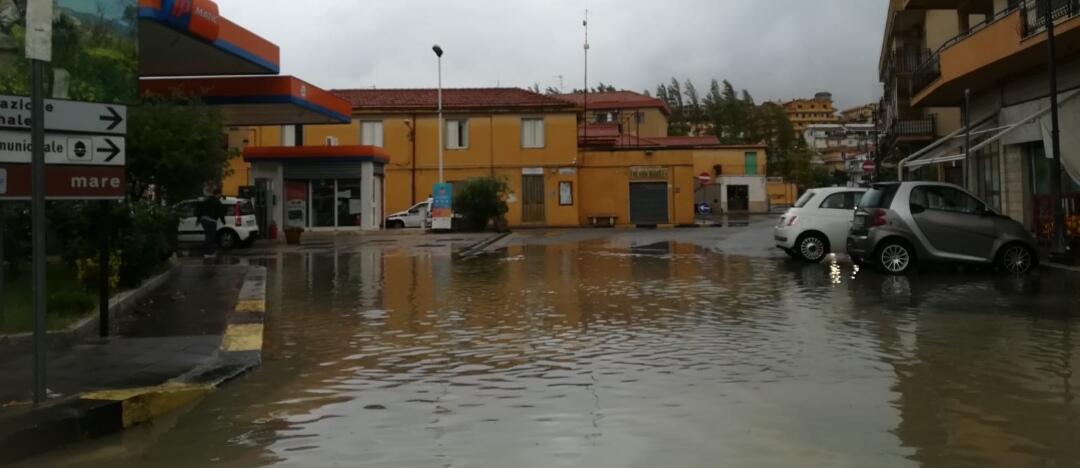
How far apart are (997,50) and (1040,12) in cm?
187

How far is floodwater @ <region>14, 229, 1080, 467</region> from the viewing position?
527cm

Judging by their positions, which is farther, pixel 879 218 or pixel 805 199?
pixel 805 199

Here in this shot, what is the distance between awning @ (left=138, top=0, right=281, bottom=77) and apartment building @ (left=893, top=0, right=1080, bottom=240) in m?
16.9

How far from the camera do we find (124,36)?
11.7m

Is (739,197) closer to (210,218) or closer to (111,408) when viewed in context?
(210,218)

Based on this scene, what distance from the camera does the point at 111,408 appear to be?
6051 millimetres

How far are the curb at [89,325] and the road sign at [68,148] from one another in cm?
215

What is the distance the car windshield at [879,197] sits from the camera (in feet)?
52.0

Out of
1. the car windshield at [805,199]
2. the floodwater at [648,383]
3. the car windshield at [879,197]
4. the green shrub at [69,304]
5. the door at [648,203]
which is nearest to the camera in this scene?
the floodwater at [648,383]

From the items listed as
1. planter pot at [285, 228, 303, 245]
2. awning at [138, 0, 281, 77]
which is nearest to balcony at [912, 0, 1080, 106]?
awning at [138, 0, 281, 77]

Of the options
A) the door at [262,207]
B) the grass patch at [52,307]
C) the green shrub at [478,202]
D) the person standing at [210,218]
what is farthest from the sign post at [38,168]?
the green shrub at [478,202]

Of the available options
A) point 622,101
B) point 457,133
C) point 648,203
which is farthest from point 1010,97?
point 622,101

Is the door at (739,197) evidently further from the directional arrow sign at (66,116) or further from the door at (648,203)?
the directional arrow sign at (66,116)

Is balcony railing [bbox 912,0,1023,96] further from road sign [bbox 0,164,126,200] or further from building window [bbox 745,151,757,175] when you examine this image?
building window [bbox 745,151,757,175]
